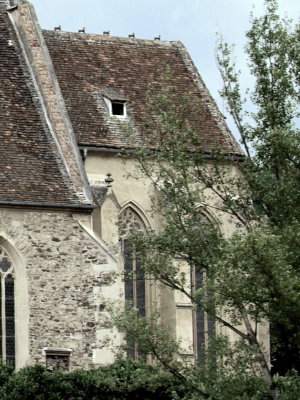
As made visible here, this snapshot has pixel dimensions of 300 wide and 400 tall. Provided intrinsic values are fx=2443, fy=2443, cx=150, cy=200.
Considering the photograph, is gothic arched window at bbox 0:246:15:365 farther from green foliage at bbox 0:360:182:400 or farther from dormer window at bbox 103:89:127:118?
dormer window at bbox 103:89:127:118

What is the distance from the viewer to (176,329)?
6825cm

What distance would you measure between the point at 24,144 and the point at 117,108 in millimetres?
6457

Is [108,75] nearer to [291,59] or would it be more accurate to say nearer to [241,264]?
[291,59]

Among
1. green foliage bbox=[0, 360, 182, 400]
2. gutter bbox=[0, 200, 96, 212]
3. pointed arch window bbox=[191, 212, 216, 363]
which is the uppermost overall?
gutter bbox=[0, 200, 96, 212]

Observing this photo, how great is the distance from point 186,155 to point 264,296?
544cm

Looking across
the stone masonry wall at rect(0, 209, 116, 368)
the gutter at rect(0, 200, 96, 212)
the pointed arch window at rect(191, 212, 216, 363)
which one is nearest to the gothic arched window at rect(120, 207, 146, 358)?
the pointed arch window at rect(191, 212, 216, 363)

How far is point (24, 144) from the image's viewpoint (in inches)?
2569

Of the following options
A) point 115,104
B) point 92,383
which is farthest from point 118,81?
point 92,383

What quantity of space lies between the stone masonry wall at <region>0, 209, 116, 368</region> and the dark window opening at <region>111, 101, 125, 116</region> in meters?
7.59

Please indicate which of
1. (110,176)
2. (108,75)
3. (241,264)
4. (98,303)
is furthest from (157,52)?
(241,264)

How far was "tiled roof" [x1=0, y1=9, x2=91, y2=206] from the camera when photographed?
63.9 m

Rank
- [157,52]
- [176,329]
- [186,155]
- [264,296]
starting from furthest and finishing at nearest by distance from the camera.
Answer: [157,52], [176,329], [186,155], [264,296]

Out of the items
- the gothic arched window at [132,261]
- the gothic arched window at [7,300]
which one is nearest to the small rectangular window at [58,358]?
the gothic arched window at [7,300]

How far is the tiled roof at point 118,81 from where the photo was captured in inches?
2753
